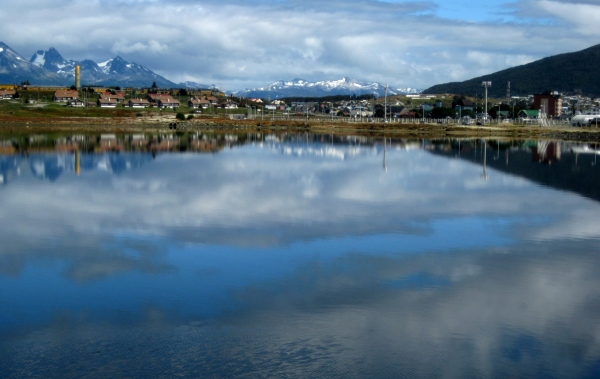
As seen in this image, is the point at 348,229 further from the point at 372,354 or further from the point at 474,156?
the point at 474,156

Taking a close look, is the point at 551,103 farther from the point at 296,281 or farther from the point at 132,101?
the point at 296,281

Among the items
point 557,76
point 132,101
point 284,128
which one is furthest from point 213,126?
point 557,76

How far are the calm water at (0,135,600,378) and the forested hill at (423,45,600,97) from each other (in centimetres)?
15067

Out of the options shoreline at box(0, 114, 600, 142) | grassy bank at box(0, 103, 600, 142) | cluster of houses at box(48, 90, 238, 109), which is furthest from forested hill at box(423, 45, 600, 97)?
shoreline at box(0, 114, 600, 142)

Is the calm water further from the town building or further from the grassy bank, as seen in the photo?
the town building

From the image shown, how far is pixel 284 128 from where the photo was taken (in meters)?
76.9

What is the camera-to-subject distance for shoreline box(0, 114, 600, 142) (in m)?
60.6

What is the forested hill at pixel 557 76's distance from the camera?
16488 cm

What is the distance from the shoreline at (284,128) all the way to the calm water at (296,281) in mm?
41501

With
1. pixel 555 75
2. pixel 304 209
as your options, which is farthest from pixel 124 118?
pixel 555 75

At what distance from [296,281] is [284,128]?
222 feet

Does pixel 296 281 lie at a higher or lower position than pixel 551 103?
lower

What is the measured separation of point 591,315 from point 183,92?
12557 centimetres

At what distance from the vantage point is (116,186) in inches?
812
